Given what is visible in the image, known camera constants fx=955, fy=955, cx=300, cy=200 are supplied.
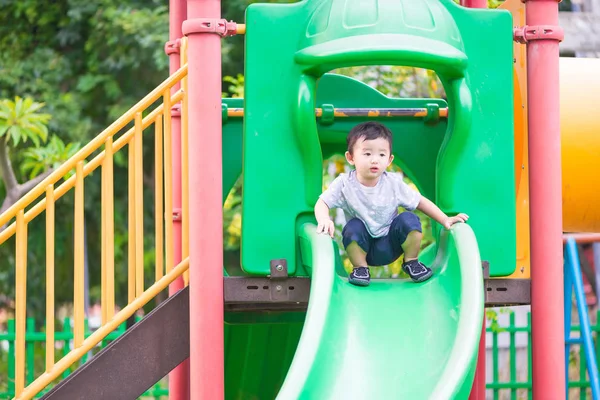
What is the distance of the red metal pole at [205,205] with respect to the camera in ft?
13.9

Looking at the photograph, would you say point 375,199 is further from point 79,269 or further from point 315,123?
point 79,269

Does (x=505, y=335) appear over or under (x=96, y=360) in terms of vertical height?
under

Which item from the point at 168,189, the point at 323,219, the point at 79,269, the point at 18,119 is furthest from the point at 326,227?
the point at 18,119

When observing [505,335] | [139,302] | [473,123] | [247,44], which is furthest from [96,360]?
[505,335]

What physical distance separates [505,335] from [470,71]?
21.3ft

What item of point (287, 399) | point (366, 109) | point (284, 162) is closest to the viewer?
point (287, 399)

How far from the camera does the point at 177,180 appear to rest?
593cm

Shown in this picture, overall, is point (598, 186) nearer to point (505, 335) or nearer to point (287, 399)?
point (287, 399)

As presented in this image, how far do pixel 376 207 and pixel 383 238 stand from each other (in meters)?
0.16

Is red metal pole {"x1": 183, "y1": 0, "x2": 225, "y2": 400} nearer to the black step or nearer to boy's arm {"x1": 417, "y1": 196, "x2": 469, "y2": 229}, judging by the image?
the black step

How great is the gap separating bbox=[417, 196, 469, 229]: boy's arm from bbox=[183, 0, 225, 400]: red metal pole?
0.96 m

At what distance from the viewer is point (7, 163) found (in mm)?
7488

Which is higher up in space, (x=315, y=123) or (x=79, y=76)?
(x=79, y=76)

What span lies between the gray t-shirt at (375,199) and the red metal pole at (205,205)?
598 mm
